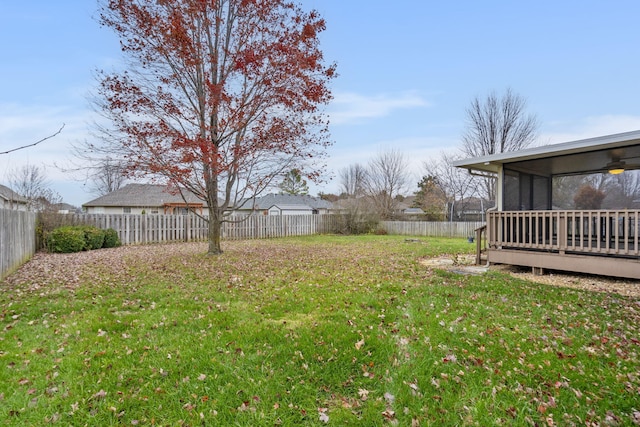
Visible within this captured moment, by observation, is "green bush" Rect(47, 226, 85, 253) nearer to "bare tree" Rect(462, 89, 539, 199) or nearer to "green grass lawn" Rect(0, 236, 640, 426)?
"green grass lawn" Rect(0, 236, 640, 426)

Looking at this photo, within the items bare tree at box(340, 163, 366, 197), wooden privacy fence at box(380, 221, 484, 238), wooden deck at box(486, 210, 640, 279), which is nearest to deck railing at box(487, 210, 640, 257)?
wooden deck at box(486, 210, 640, 279)

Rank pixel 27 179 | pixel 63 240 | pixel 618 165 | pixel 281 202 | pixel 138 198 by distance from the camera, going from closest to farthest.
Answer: pixel 618 165 < pixel 63 240 < pixel 27 179 < pixel 138 198 < pixel 281 202

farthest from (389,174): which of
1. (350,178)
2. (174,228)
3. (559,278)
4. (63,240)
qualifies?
(63,240)

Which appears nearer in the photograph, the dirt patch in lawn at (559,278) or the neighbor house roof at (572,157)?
the dirt patch in lawn at (559,278)

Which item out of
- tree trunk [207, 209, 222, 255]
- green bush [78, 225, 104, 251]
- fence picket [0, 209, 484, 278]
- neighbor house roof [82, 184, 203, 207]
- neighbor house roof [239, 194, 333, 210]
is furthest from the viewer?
neighbor house roof [239, 194, 333, 210]

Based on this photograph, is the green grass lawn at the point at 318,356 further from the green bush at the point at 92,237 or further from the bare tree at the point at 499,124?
the bare tree at the point at 499,124

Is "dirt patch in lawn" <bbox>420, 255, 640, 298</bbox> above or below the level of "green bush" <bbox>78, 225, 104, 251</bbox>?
below

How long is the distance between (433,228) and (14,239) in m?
18.9

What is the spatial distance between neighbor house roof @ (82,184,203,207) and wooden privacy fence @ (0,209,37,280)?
16621 millimetres

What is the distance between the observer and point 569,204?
28.2ft

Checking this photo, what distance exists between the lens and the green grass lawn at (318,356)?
94.0 inches

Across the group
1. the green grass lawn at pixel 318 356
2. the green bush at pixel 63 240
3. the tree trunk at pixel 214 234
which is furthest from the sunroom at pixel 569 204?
the green bush at pixel 63 240

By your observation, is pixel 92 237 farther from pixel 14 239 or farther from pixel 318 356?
pixel 318 356

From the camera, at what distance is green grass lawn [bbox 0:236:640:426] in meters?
2.39
